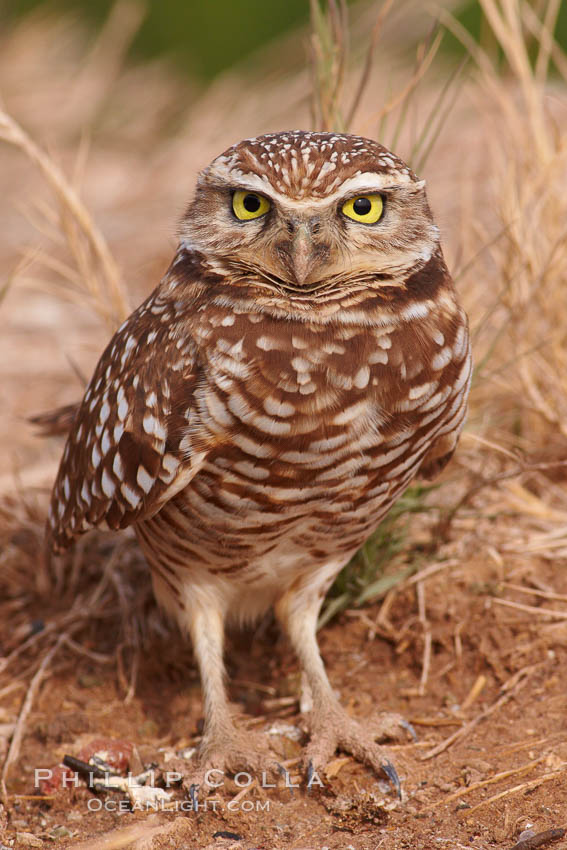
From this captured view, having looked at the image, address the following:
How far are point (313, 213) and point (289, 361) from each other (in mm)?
414

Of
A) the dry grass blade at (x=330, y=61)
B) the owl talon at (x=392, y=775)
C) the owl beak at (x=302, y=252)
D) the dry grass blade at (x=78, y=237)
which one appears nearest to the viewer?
the owl beak at (x=302, y=252)

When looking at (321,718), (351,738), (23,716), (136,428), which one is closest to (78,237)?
(136,428)

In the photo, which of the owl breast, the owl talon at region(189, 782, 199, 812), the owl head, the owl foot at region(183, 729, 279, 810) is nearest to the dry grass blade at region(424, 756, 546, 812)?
the owl foot at region(183, 729, 279, 810)

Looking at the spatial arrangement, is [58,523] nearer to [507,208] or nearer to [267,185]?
[267,185]

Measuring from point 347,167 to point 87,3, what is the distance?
12.0m

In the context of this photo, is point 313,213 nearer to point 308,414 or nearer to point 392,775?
point 308,414

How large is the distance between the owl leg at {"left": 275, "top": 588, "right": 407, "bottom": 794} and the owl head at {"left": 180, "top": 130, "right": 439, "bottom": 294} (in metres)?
1.26

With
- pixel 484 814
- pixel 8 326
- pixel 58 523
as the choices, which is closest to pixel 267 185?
pixel 58 523

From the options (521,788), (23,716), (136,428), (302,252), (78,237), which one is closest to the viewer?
(302,252)

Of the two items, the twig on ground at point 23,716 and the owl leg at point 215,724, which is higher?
the owl leg at point 215,724

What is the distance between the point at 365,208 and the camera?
2.80 m

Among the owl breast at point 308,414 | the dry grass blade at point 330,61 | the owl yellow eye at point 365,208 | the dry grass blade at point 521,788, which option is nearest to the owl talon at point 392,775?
the dry grass blade at point 521,788

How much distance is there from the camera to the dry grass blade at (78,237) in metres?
3.88

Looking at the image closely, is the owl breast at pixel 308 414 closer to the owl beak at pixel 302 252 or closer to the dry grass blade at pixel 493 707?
the owl beak at pixel 302 252
